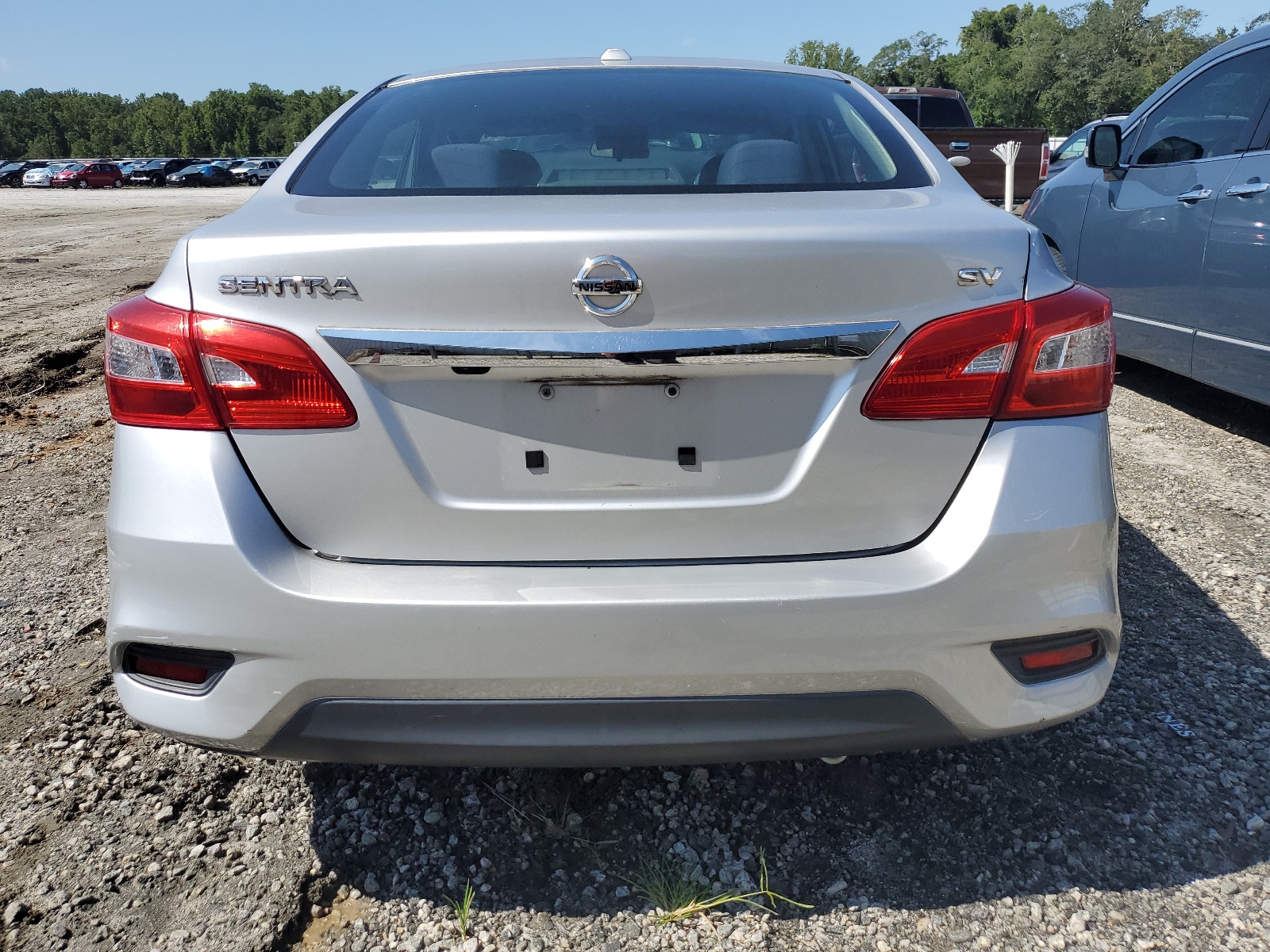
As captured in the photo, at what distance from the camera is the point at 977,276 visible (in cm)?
166

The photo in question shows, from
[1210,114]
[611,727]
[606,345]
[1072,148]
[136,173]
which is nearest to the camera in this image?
[606,345]

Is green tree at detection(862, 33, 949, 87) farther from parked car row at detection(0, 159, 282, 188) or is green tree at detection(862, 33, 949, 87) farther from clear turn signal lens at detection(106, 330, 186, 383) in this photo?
clear turn signal lens at detection(106, 330, 186, 383)

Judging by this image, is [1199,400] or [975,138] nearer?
[1199,400]

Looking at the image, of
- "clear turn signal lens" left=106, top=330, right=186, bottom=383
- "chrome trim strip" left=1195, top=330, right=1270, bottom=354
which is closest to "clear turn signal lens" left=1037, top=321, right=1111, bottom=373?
"clear turn signal lens" left=106, top=330, right=186, bottom=383

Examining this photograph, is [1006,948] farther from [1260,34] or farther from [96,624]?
[1260,34]

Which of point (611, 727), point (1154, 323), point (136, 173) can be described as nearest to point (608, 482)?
point (611, 727)

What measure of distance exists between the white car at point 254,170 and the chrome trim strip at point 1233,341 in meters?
57.6

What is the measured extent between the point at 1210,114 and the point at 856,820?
14.1ft

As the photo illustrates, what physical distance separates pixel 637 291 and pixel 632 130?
0.97 metres

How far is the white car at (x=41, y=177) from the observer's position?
54750 millimetres

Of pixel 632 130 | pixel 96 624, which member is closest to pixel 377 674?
pixel 632 130

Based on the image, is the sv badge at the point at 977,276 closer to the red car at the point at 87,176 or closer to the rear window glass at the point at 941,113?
the rear window glass at the point at 941,113

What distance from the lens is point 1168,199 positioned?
15.5 ft

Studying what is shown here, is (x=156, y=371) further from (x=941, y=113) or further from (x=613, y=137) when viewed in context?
(x=941, y=113)
